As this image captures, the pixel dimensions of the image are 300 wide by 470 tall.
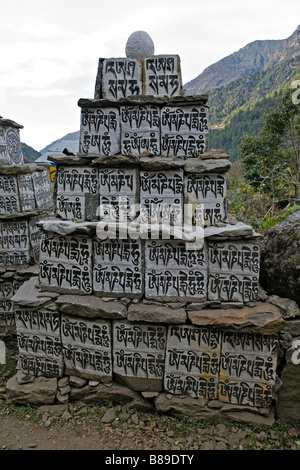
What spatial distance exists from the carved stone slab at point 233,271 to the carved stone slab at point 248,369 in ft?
1.51

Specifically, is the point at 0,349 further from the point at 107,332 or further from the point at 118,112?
the point at 118,112

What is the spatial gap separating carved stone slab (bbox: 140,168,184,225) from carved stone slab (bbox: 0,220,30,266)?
2784 mm

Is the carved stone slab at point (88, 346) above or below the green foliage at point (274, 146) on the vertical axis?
below

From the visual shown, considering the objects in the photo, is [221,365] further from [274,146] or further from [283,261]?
[274,146]

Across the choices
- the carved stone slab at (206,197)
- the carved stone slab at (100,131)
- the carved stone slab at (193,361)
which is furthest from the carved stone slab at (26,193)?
the carved stone slab at (193,361)

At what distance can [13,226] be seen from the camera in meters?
5.63

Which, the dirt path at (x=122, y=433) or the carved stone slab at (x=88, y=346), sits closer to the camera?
the dirt path at (x=122, y=433)

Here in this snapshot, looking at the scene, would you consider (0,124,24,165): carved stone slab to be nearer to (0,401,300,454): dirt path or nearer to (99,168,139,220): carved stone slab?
(99,168,139,220): carved stone slab

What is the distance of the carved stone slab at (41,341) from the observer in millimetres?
4109

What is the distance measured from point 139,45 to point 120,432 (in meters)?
4.58

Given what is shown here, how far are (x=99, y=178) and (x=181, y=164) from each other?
104 centimetres

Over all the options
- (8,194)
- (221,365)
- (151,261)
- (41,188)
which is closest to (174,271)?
(151,261)

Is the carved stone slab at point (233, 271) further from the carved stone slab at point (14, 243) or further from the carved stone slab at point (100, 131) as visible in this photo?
the carved stone slab at point (14, 243)

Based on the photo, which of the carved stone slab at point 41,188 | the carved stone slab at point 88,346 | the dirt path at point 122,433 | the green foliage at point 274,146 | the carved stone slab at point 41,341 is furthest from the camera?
the green foliage at point 274,146
